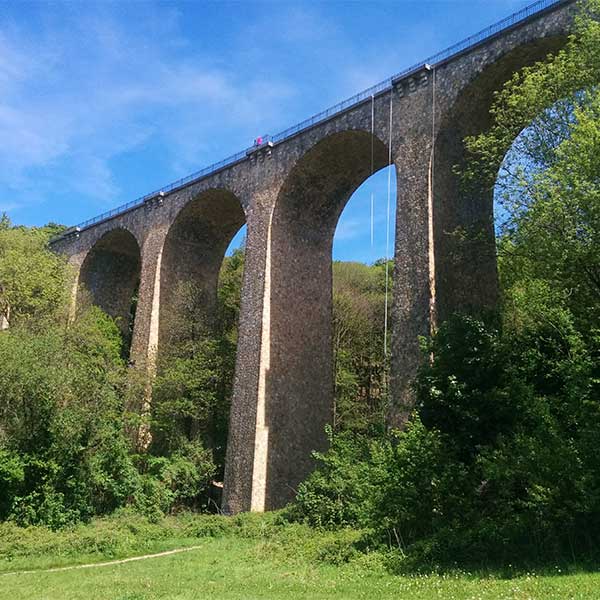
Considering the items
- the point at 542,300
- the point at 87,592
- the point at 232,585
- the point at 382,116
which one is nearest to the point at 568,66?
the point at 542,300

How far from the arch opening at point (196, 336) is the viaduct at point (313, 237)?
0.09 metres

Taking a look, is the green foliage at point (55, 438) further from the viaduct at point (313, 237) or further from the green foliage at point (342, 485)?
the green foliage at point (342, 485)

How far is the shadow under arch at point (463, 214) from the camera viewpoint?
15.7 m

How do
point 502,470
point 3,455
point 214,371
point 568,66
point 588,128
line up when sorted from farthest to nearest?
1. point 214,371
2. point 3,455
3. point 568,66
4. point 588,128
5. point 502,470

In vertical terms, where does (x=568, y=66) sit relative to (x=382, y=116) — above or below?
below

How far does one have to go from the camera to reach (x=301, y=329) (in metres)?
20.7

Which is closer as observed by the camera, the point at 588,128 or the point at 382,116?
the point at 588,128

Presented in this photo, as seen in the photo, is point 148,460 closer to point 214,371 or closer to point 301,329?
point 214,371

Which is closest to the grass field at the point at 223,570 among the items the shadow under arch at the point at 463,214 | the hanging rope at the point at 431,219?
the hanging rope at the point at 431,219

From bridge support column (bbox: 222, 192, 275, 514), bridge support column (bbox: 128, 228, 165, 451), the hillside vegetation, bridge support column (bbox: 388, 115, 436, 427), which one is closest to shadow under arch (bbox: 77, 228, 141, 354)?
bridge support column (bbox: 128, 228, 165, 451)

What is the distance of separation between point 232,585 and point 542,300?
6934 millimetres

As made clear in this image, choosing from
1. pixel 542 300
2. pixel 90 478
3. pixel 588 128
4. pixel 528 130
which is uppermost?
pixel 528 130

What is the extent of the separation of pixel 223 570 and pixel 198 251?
1639 cm

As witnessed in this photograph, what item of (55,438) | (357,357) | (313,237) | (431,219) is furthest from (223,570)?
(357,357)
